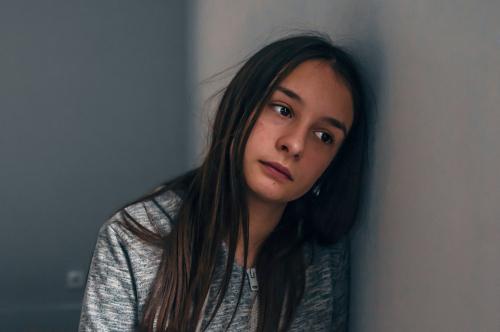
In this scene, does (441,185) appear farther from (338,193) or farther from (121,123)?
(121,123)

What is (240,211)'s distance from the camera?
897 mm

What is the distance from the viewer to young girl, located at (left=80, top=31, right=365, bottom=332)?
818mm

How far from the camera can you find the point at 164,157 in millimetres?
2199

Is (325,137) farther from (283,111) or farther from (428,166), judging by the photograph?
(428,166)

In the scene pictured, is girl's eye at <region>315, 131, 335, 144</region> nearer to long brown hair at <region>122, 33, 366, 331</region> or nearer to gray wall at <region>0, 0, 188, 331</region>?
long brown hair at <region>122, 33, 366, 331</region>

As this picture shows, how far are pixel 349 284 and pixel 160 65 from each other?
1390 millimetres

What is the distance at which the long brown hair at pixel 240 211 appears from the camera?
839 millimetres

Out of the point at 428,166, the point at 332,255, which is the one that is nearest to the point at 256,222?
the point at 332,255

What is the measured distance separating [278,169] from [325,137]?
0.25 feet

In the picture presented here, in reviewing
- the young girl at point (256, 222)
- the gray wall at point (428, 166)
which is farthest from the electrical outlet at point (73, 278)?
the gray wall at point (428, 166)

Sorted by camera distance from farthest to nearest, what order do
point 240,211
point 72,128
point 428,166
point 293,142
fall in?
point 72,128, point 240,211, point 293,142, point 428,166

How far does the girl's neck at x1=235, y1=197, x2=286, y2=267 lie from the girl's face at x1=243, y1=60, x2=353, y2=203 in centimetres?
10

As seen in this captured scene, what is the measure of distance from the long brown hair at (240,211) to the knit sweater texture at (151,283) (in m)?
0.01

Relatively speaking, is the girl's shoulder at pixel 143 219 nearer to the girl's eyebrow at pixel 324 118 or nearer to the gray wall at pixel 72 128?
the girl's eyebrow at pixel 324 118
